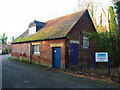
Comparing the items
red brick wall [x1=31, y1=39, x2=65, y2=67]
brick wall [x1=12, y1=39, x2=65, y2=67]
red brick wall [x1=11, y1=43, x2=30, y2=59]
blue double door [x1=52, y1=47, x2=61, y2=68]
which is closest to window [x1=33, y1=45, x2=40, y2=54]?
brick wall [x1=12, y1=39, x2=65, y2=67]

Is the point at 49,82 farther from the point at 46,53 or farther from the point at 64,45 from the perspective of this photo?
the point at 46,53

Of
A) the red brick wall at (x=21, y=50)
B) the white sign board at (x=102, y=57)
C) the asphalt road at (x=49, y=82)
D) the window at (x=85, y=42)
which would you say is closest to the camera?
the asphalt road at (x=49, y=82)

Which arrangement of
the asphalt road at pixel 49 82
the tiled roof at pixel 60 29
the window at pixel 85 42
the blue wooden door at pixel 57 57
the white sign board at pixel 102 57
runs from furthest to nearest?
the window at pixel 85 42 < the tiled roof at pixel 60 29 < the blue wooden door at pixel 57 57 < the white sign board at pixel 102 57 < the asphalt road at pixel 49 82

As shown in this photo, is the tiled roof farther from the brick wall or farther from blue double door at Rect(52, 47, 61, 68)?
blue double door at Rect(52, 47, 61, 68)

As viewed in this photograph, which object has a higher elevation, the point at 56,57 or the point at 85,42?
the point at 85,42

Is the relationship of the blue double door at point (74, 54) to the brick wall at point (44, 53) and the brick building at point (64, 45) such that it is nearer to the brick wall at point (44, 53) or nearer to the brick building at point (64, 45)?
the brick building at point (64, 45)

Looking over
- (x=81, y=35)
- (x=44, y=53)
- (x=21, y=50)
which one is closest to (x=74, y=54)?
(x=81, y=35)

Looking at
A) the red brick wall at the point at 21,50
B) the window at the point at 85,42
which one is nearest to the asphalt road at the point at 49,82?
the window at the point at 85,42

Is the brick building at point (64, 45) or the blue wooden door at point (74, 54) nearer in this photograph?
the brick building at point (64, 45)

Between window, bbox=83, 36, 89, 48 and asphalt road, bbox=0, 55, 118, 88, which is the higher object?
window, bbox=83, 36, 89, 48

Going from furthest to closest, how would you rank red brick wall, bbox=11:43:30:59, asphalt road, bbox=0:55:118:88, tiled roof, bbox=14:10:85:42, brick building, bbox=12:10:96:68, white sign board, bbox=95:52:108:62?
red brick wall, bbox=11:43:30:59, tiled roof, bbox=14:10:85:42, brick building, bbox=12:10:96:68, white sign board, bbox=95:52:108:62, asphalt road, bbox=0:55:118:88

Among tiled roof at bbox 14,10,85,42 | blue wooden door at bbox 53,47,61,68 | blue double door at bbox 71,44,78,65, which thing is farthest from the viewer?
blue double door at bbox 71,44,78,65

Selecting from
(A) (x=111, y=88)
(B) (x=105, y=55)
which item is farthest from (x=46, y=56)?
(A) (x=111, y=88)

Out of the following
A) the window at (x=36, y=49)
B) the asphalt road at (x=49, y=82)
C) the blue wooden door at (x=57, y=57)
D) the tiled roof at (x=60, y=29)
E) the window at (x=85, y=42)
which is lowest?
the asphalt road at (x=49, y=82)
